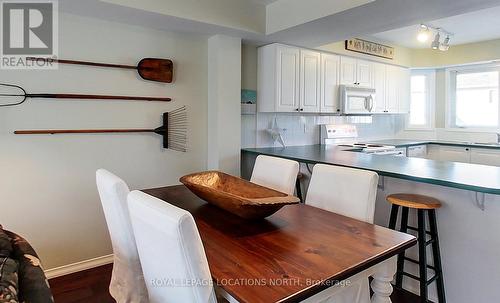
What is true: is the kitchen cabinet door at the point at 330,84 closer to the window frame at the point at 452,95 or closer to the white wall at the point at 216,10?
the white wall at the point at 216,10

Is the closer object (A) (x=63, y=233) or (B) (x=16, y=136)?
(B) (x=16, y=136)

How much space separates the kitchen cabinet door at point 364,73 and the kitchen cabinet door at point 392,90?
45cm

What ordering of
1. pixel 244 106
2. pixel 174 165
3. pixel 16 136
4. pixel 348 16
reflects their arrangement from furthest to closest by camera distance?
1. pixel 244 106
2. pixel 174 165
3. pixel 348 16
4. pixel 16 136

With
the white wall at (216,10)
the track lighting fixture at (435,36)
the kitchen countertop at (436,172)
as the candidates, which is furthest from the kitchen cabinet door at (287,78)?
the track lighting fixture at (435,36)

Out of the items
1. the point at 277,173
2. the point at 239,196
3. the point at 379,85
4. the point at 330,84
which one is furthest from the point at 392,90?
the point at 239,196

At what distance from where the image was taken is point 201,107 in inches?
127

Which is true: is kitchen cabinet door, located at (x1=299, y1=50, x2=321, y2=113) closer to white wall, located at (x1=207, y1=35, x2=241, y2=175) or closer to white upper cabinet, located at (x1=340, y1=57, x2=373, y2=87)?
white upper cabinet, located at (x1=340, y1=57, x2=373, y2=87)

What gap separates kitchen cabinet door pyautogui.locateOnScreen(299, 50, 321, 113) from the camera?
3.63 metres

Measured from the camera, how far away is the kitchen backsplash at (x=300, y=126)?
3623mm

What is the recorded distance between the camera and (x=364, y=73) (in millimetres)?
4348

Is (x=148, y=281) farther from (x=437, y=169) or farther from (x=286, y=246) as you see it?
(x=437, y=169)

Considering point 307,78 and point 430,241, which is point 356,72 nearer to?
point 307,78

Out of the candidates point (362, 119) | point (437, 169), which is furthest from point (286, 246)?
point (362, 119)

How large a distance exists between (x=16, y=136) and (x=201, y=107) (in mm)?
1567
